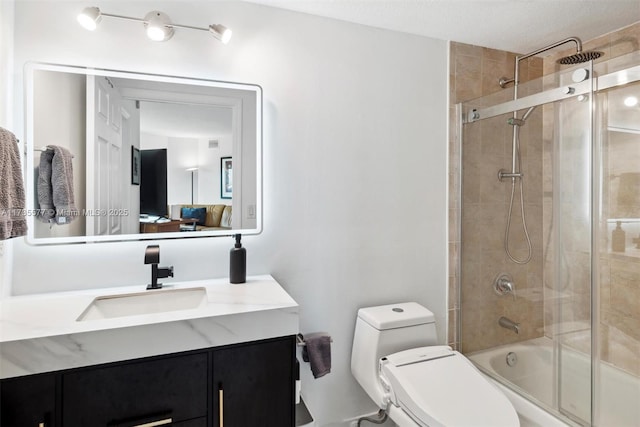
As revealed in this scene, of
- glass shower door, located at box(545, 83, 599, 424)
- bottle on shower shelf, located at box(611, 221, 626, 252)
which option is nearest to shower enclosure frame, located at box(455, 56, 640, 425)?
glass shower door, located at box(545, 83, 599, 424)

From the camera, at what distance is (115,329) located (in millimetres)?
1013

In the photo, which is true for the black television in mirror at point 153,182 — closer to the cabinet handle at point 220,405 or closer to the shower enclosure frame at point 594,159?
the cabinet handle at point 220,405

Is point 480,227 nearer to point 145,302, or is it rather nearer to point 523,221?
point 523,221

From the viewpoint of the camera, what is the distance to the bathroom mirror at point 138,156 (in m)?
1.35

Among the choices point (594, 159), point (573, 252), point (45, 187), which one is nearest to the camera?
point (45, 187)

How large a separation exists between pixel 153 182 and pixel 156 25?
2.18 feet

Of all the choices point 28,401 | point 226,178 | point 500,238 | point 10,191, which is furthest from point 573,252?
point 10,191

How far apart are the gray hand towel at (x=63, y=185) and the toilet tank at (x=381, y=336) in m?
1.42

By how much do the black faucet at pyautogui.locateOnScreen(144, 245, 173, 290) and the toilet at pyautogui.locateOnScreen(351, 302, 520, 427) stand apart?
0.99 meters

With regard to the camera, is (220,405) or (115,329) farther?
(220,405)

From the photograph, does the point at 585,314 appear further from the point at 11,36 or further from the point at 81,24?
the point at 11,36

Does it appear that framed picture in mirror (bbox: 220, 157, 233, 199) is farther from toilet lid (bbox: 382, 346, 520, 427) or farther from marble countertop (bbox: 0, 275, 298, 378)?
toilet lid (bbox: 382, 346, 520, 427)

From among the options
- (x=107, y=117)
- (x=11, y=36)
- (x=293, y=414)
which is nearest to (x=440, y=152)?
(x=293, y=414)

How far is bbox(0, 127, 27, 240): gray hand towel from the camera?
1.05 meters
